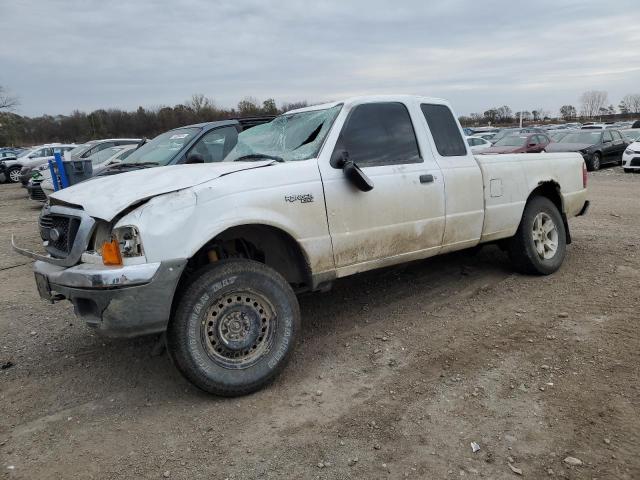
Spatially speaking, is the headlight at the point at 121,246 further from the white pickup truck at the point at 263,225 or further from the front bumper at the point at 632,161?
the front bumper at the point at 632,161

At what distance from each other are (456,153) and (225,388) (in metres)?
3.01

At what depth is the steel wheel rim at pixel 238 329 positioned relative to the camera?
3.34 meters

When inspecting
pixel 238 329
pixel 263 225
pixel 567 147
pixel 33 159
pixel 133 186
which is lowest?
pixel 238 329

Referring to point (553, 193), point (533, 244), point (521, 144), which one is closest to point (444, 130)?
A: point (533, 244)

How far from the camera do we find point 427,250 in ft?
14.9

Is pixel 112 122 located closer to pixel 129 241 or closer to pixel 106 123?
pixel 106 123

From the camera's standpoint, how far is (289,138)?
4.37 metres

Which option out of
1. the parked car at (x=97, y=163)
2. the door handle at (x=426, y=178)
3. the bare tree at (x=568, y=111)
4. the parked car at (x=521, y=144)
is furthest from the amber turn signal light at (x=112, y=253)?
the bare tree at (x=568, y=111)

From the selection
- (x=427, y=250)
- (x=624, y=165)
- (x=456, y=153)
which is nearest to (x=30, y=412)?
(x=427, y=250)

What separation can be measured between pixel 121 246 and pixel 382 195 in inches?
79.3

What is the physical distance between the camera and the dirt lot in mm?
2723

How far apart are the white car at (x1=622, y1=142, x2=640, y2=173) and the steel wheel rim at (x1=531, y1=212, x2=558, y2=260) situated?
14152 millimetres

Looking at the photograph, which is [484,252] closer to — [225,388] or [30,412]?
[225,388]

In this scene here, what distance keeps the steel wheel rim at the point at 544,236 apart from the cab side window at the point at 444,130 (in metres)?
1.38
